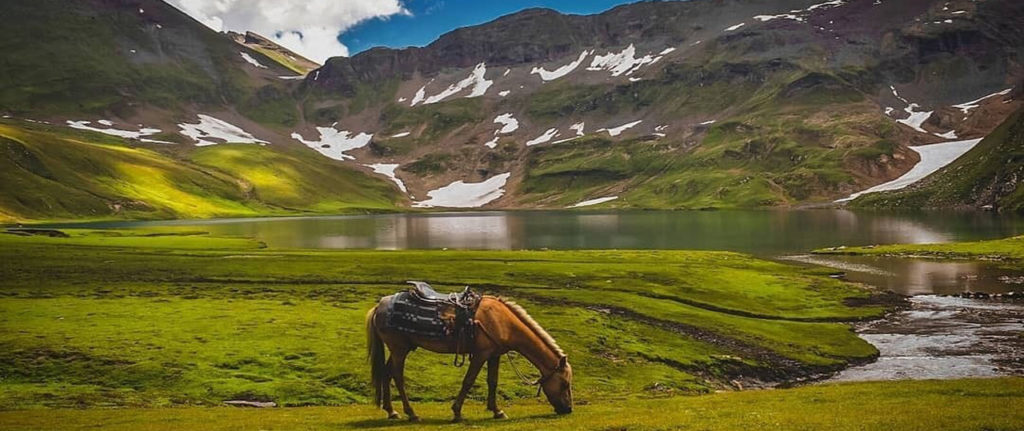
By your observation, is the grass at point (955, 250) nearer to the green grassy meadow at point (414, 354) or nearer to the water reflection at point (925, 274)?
the water reflection at point (925, 274)

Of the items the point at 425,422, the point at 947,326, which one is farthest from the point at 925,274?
the point at 425,422

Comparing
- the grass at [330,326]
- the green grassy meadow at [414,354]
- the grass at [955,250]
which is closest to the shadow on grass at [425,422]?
the green grassy meadow at [414,354]

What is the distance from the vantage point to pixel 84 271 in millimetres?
66000

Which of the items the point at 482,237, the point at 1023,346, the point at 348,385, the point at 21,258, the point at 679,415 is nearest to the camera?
the point at 679,415

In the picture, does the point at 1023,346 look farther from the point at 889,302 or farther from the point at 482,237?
the point at 482,237

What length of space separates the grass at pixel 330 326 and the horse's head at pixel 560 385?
894 cm

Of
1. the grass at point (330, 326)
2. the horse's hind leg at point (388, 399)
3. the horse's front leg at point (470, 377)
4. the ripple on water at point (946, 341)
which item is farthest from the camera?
the ripple on water at point (946, 341)

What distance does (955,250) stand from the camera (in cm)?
9575

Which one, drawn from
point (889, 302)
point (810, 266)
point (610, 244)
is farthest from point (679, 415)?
point (610, 244)

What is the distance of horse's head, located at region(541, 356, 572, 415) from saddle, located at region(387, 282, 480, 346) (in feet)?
9.23

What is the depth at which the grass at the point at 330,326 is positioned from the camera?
29062mm

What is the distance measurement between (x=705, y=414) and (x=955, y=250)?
94.8 metres

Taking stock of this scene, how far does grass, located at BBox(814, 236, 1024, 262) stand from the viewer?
292 ft

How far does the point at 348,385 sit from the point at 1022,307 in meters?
54.6
